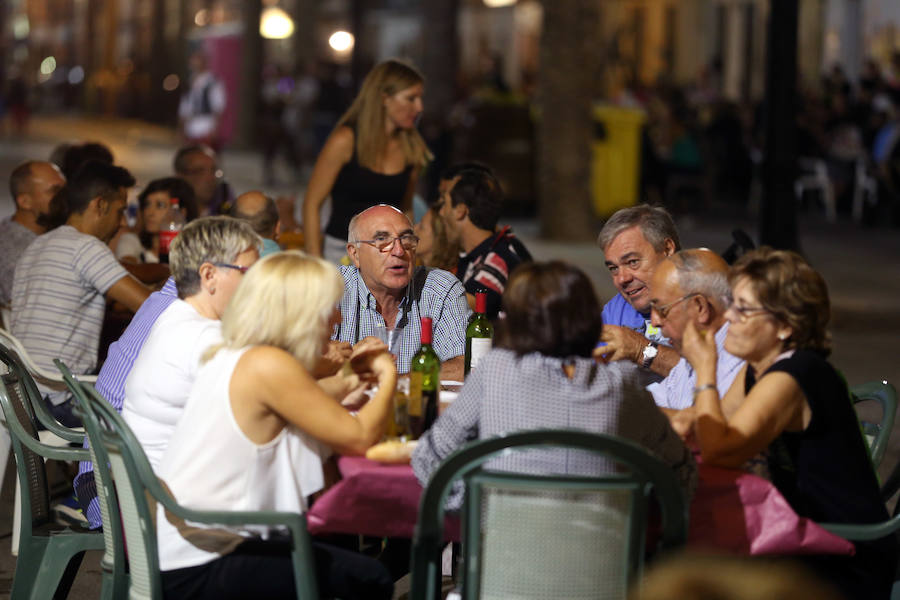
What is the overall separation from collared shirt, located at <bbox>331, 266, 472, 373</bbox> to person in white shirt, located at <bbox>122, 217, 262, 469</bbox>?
1.05 metres

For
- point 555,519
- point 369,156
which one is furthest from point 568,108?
point 555,519

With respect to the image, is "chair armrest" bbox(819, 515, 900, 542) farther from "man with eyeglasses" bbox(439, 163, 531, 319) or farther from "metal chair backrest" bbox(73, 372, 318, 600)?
"man with eyeglasses" bbox(439, 163, 531, 319)

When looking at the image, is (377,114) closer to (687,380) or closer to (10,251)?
(10,251)

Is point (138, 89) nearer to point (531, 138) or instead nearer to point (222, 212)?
point (531, 138)

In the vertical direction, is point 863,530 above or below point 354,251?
below

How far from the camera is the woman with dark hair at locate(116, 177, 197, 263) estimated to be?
702 cm

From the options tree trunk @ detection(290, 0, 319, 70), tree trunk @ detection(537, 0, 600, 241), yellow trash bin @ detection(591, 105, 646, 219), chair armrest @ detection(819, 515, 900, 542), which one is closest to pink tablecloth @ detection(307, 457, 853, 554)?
chair armrest @ detection(819, 515, 900, 542)

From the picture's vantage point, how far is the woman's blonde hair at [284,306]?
345 cm

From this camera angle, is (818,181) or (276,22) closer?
(818,181)

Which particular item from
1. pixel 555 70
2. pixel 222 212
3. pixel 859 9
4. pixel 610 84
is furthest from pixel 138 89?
pixel 222 212

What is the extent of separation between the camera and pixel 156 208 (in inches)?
278

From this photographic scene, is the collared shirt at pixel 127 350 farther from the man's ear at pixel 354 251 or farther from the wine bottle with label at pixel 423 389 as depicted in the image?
the wine bottle with label at pixel 423 389

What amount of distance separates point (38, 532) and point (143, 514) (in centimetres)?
89

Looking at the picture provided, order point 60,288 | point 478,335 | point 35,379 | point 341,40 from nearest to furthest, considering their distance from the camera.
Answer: point 478,335
point 35,379
point 60,288
point 341,40
